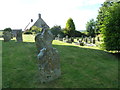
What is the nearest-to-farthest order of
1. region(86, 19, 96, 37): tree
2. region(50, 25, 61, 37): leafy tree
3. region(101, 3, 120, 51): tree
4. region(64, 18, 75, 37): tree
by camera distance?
region(101, 3, 120, 51): tree, region(50, 25, 61, 37): leafy tree, region(64, 18, 75, 37): tree, region(86, 19, 96, 37): tree

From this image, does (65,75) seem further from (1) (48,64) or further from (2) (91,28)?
(2) (91,28)

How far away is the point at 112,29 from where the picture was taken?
1376 centimetres

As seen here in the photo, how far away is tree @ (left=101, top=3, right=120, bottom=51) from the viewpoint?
1312cm

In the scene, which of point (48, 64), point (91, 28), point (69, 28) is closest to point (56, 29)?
point (69, 28)

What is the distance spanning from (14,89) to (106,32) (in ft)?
38.8

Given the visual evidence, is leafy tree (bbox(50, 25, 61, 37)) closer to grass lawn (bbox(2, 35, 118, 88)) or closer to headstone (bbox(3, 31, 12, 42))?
headstone (bbox(3, 31, 12, 42))

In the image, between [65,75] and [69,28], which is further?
[69,28]

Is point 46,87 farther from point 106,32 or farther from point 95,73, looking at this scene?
point 106,32

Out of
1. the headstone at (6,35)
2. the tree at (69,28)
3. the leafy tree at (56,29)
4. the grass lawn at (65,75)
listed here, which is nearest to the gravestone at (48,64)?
the grass lawn at (65,75)

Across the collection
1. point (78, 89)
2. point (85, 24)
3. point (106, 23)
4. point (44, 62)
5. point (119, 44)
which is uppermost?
point (85, 24)

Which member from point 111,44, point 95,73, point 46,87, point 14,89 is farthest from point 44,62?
point 111,44

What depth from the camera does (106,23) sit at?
547 inches

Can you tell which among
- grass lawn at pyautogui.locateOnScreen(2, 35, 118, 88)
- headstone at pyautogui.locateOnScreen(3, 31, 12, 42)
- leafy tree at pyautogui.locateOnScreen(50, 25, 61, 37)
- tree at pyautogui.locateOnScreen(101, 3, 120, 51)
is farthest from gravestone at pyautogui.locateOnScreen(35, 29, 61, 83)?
leafy tree at pyautogui.locateOnScreen(50, 25, 61, 37)

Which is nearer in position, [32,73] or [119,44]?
[32,73]
